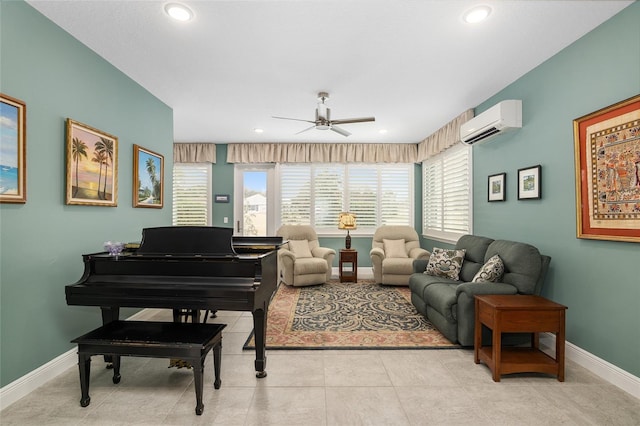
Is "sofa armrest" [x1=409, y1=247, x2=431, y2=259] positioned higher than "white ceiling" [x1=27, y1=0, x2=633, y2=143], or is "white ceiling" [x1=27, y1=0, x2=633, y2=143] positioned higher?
"white ceiling" [x1=27, y1=0, x2=633, y2=143]

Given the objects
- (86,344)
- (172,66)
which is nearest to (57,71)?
(172,66)

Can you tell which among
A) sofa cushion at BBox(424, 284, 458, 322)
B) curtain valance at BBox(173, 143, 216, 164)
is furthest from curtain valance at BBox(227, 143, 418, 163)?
sofa cushion at BBox(424, 284, 458, 322)

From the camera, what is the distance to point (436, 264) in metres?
3.83

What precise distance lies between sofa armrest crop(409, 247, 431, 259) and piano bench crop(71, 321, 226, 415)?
383 cm

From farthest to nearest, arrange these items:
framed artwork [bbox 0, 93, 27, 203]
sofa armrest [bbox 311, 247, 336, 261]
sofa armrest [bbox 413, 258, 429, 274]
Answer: sofa armrest [bbox 311, 247, 336, 261], sofa armrest [bbox 413, 258, 429, 274], framed artwork [bbox 0, 93, 27, 203]

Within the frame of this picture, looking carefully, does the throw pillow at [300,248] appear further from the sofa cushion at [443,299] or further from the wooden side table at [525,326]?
the wooden side table at [525,326]

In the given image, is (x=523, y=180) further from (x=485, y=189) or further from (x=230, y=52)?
(x=230, y=52)

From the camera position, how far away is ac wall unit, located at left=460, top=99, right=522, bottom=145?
3309 mm

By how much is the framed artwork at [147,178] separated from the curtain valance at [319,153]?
231 centimetres

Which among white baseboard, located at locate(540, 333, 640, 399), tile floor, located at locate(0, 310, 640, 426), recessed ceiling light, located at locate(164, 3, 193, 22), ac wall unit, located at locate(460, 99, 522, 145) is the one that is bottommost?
tile floor, located at locate(0, 310, 640, 426)

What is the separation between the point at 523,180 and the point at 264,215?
4493 mm

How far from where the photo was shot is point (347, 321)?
3.55m

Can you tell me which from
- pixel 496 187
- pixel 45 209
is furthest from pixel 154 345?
pixel 496 187

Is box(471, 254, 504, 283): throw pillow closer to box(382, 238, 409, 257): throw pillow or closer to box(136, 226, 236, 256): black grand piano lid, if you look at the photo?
box(136, 226, 236, 256): black grand piano lid
